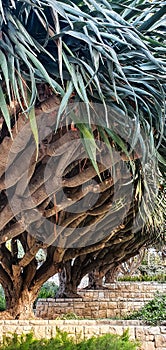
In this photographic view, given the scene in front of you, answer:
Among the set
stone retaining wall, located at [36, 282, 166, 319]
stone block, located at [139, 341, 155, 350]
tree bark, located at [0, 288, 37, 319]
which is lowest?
stone block, located at [139, 341, 155, 350]

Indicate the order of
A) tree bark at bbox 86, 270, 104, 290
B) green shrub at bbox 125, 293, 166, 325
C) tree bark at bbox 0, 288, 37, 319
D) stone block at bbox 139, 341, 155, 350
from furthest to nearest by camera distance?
tree bark at bbox 86, 270, 104, 290 < green shrub at bbox 125, 293, 166, 325 < tree bark at bbox 0, 288, 37, 319 < stone block at bbox 139, 341, 155, 350

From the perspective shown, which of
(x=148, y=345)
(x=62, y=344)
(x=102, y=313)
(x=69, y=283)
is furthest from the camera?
(x=69, y=283)

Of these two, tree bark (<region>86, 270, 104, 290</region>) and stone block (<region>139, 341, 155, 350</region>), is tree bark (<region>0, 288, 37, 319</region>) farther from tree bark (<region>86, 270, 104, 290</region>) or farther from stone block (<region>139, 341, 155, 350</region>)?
tree bark (<region>86, 270, 104, 290</region>)

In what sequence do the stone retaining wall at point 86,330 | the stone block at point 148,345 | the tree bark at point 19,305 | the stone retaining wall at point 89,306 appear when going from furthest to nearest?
the stone retaining wall at point 89,306
the tree bark at point 19,305
the stone block at point 148,345
the stone retaining wall at point 86,330

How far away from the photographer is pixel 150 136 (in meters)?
2.64

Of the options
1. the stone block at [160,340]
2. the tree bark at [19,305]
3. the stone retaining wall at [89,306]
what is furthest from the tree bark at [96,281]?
the stone block at [160,340]

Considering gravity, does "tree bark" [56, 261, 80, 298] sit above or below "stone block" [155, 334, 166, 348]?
above

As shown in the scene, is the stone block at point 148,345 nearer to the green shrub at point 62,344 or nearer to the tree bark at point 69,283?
the green shrub at point 62,344

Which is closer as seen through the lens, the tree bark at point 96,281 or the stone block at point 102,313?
the stone block at point 102,313

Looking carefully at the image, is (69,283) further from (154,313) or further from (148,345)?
(148,345)

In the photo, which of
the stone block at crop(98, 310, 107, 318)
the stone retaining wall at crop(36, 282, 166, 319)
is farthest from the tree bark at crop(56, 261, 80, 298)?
the stone block at crop(98, 310, 107, 318)

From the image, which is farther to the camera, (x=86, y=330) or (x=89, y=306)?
(x=89, y=306)

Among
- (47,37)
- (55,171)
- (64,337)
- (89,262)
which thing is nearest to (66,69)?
(47,37)

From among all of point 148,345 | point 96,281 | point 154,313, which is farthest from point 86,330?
point 96,281
